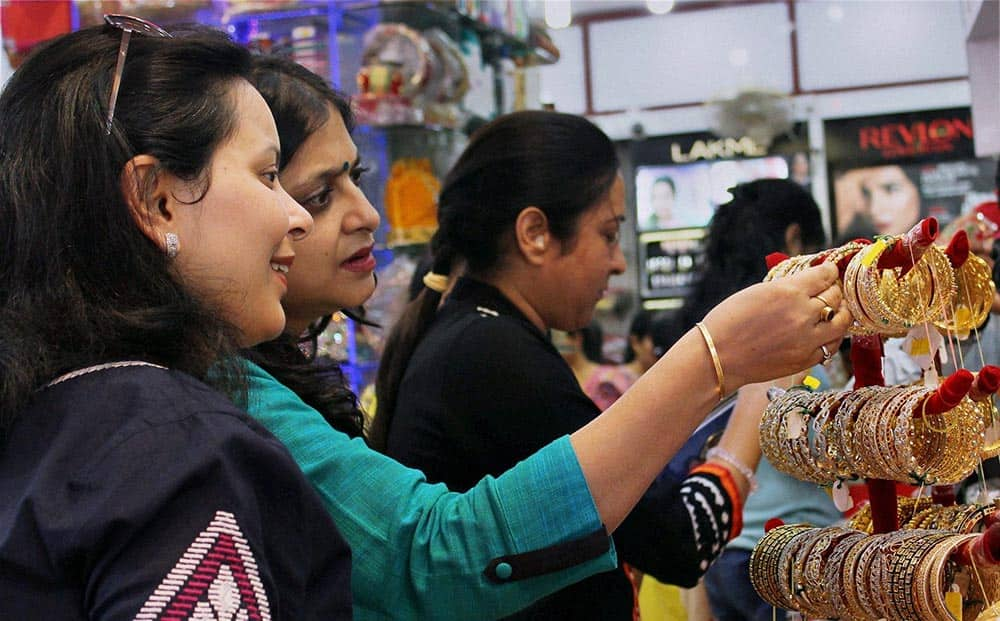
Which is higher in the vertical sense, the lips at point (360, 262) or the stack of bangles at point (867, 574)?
the lips at point (360, 262)

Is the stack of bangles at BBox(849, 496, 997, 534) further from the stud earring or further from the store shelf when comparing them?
the store shelf

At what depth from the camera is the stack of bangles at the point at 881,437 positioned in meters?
1.24

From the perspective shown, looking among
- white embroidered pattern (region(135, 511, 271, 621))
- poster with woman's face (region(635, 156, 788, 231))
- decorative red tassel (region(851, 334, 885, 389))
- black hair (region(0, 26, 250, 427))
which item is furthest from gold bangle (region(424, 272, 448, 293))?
poster with woman's face (region(635, 156, 788, 231))

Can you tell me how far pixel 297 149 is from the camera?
62.4 inches

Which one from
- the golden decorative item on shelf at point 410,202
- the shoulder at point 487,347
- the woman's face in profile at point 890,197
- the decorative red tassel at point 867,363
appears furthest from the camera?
the woman's face in profile at point 890,197

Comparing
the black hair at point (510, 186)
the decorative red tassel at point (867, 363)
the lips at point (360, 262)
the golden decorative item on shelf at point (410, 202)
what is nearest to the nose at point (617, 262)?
the black hair at point (510, 186)

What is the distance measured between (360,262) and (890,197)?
5897 mm

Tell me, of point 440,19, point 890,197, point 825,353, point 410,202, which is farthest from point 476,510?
point 890,197

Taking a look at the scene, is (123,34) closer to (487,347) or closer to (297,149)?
(297,149)

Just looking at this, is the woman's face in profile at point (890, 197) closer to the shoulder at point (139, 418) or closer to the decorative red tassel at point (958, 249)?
the decorative red tassel at point (958, 249)

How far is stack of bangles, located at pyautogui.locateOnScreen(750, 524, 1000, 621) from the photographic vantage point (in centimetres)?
118

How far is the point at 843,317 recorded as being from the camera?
1254 millimetres

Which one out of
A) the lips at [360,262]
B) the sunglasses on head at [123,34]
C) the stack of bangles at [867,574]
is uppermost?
the sunglasses on head at [123,34]

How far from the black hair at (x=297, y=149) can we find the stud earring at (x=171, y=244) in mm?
382
